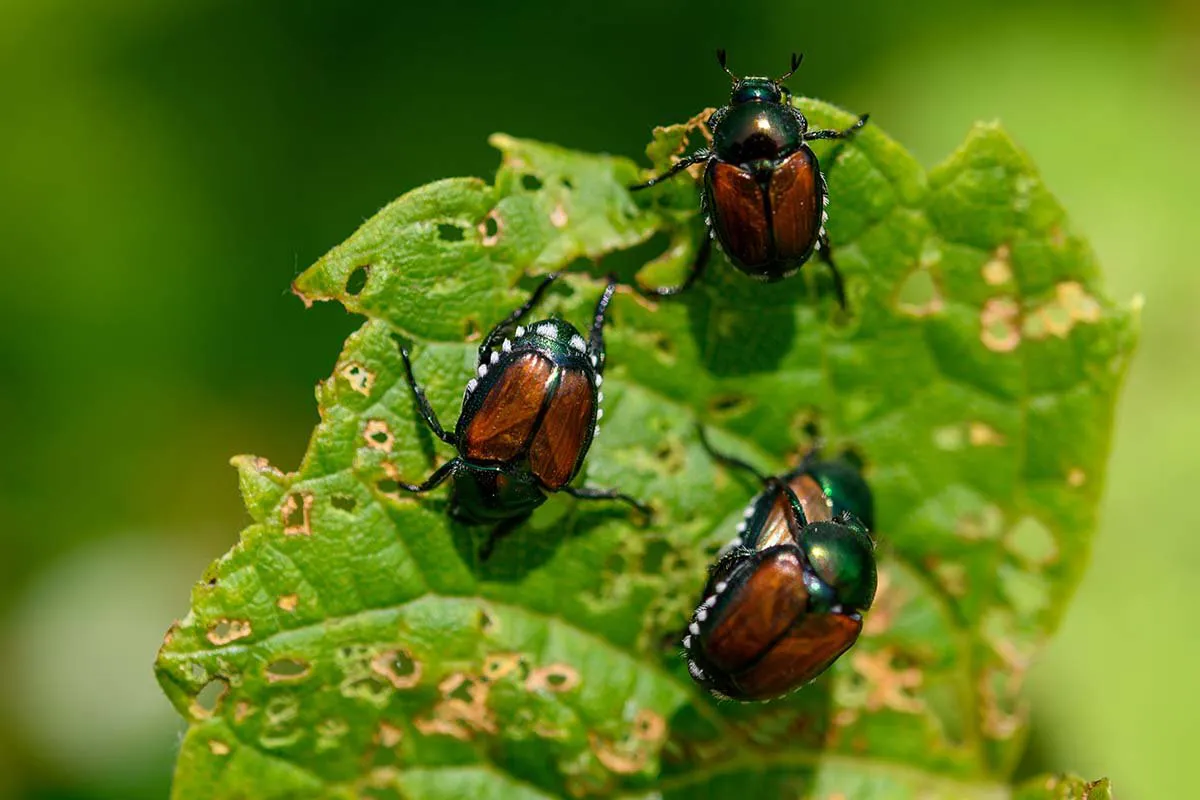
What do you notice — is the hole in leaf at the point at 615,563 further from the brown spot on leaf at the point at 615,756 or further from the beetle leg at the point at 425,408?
the beetle leg at the point at 425,408

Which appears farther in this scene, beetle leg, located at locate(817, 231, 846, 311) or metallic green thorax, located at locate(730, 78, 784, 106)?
metallic green thorax, located at locate(730, 78, 784, 106)

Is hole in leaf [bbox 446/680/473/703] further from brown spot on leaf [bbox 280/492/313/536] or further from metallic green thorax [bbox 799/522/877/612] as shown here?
metallic green thorax [bbox 799/522/877/612]

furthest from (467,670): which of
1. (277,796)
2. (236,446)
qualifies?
(236,446)

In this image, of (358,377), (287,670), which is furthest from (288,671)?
(358,377)

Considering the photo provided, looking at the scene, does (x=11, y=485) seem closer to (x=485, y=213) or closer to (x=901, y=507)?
(x=485, y=213)

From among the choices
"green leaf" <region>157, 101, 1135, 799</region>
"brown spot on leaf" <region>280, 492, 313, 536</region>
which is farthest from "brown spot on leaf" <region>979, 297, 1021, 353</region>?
"brown spot on leaf" <region>280, 492, 313, 536</region>

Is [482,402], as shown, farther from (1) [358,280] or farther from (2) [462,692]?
(2) [462,692]

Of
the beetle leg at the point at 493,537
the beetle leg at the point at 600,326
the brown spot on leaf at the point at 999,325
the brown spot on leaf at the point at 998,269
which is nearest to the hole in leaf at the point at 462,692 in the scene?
the beetle leg at the point at 493,537
